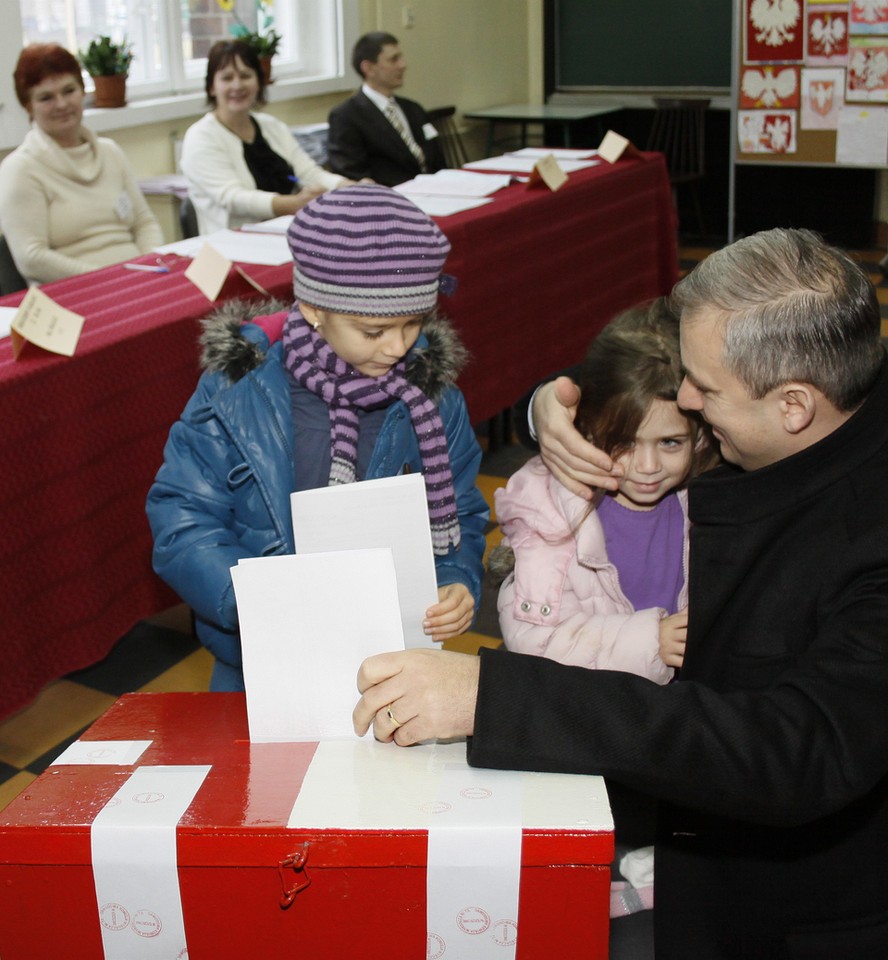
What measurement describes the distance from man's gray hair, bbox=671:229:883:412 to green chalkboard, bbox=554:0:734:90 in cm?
686

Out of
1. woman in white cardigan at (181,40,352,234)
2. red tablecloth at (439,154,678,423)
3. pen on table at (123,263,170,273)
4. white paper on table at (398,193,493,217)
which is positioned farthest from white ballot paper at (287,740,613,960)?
woman in white cardigan at (181,40,352,234)

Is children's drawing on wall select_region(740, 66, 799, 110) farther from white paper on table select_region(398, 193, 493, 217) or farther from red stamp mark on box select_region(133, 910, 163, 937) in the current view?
red stamp mark on box select_region(133, 910, 163, 937)

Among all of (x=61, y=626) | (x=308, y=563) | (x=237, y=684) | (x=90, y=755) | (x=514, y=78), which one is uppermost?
(x=514, y=78)

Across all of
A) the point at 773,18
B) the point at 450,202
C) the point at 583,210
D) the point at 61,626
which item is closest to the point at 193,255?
the point at 450,202

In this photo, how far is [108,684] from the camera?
263cm

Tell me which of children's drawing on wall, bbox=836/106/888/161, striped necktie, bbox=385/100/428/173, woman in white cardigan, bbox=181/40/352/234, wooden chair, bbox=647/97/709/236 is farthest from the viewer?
wooden chair, bbox=647/97/709/236

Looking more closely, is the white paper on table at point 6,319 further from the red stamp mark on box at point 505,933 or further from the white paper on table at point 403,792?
the red stamp mark on box at point 505,933

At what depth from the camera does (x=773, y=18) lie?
5621mm

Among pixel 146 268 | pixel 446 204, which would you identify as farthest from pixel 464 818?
pixel 446 204

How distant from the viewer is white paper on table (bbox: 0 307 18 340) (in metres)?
2.42

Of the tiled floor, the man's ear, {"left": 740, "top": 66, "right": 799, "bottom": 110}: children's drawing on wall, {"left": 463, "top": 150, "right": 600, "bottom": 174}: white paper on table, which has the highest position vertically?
{"left": 740, "top": 66, "right": 799, "bottom": 110}: children's drawing on wall

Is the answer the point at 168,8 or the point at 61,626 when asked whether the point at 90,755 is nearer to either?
the point at 61,626

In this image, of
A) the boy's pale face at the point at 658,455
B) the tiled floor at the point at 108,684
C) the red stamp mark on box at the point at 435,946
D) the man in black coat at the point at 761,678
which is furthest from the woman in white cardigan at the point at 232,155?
the red stamp mark on box at the point at 435,946

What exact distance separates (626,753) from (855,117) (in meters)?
5.46
